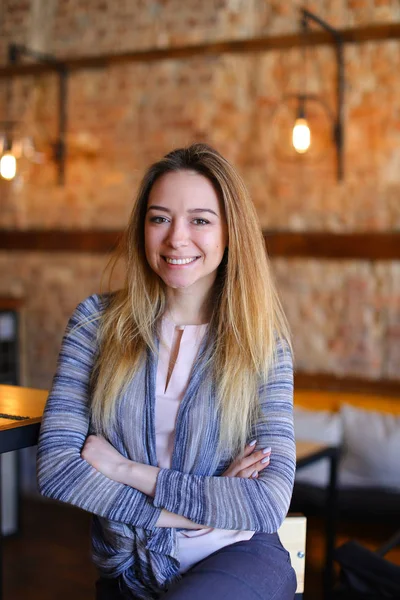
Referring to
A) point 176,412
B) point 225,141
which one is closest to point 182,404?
point 176,412

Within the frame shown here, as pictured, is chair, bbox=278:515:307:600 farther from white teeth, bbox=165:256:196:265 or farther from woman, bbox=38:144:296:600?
white teeth, bbox=165:256:196:265

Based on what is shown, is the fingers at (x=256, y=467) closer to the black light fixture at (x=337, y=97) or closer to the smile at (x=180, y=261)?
the smile at (x=180, y=261)

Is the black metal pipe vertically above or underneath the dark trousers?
above

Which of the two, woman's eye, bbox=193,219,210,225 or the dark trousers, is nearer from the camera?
the dark trousers

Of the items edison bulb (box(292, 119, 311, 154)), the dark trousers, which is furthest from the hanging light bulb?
the dark trousers

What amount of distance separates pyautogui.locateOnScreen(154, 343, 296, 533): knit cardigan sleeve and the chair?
0.21m

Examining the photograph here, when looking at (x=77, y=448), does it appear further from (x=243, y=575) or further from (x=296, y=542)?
(x=296, y=542)

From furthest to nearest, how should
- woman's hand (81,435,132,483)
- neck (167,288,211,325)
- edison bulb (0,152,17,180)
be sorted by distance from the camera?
edison bulb (0,152,17,180) → neck (167,288,211,325) → woman's hand (81,435,132,483)

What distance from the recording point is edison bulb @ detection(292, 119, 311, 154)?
405 centimetres

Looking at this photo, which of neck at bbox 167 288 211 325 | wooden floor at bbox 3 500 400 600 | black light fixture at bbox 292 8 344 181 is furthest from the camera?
black light fixture at bbox 292 8 344 181

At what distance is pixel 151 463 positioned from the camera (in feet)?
6.39

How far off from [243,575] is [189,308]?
70 cm

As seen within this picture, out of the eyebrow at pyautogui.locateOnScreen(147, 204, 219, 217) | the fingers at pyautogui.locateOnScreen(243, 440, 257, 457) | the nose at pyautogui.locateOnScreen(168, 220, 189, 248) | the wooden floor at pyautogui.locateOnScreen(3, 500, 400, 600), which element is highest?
the eyebrow at pyautogui.locateOnScreen(147, 204, 219, 217)

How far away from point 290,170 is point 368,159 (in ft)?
1.39
